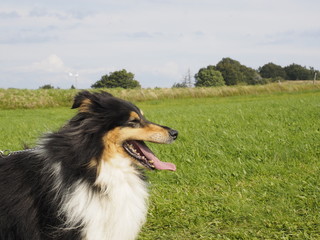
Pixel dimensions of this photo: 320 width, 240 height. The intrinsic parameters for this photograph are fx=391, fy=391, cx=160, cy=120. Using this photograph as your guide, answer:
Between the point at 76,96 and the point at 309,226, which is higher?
the point at 76,96

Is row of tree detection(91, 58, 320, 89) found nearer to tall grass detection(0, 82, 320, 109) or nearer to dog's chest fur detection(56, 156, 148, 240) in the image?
tall grass detection(0, 82, 320, 109)

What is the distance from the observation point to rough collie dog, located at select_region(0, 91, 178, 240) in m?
3.64

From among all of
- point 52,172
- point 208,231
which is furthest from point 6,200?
point 208,231

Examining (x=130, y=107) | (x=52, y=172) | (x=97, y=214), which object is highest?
(x=130, y=107)

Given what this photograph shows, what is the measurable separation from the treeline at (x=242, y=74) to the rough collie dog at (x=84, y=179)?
95.6 m

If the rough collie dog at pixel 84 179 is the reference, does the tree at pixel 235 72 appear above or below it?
above

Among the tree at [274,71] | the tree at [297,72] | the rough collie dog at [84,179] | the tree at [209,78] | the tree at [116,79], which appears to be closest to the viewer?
the rough collie dog at [84,179]

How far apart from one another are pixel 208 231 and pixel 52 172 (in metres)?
2.36

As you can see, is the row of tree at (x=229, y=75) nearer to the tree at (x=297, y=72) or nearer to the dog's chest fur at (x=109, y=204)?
the tree at (x=297, y=72)

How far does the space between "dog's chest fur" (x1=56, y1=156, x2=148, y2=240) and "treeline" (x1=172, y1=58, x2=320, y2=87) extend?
95.7m

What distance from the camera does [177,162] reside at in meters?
7.96

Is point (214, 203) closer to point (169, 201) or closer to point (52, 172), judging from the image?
point (169, 201)

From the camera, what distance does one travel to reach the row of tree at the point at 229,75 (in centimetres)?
9394

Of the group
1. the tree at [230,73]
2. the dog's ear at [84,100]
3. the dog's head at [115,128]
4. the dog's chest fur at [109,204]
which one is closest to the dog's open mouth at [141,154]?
the dog's head at [115,128]
